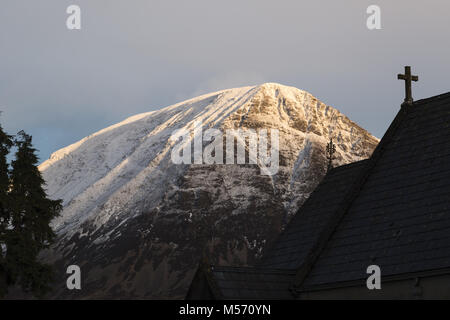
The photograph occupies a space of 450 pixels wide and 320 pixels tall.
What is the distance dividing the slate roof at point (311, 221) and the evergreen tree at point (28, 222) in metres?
10.1

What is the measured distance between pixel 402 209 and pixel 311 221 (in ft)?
18.2

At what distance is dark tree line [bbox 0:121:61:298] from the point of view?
105 ft

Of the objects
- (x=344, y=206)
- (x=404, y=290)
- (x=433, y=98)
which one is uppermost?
(x=433, y=98)

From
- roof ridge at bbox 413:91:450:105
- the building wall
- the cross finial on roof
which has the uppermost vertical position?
the cross finial on roof

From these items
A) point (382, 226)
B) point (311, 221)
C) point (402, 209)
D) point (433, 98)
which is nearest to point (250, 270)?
point (382, 226)

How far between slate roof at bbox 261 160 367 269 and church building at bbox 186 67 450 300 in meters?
0.06

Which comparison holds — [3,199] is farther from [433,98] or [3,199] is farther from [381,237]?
[433,98]

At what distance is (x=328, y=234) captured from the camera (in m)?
26.2

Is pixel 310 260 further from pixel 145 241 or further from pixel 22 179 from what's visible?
pixel 145 241

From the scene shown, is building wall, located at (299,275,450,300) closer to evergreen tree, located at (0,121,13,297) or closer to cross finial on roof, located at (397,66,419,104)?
cross finial on roof, located at (397,66,419,104)

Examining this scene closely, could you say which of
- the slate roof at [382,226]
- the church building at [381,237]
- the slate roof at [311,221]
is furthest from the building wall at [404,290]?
the slate roof at [311,221]

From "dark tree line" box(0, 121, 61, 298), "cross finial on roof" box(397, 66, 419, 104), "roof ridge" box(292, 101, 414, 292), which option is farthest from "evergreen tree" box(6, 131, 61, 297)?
"cross finial on roof" box(397, 66, 419, 104)

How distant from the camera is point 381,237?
24.3 m
